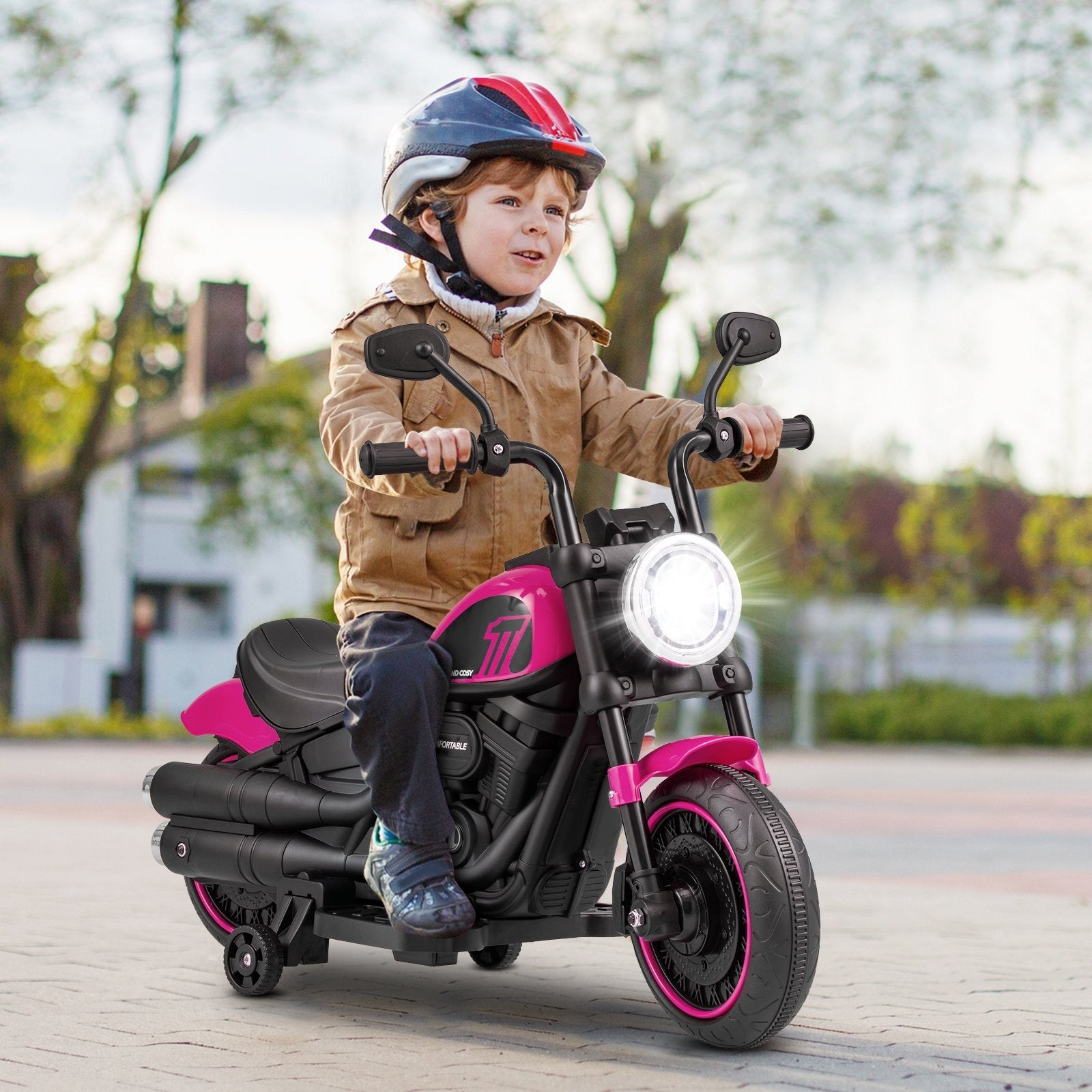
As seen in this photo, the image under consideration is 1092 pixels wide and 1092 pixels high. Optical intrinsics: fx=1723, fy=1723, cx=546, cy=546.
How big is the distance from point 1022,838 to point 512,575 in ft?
26.7

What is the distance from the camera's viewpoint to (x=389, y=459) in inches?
137

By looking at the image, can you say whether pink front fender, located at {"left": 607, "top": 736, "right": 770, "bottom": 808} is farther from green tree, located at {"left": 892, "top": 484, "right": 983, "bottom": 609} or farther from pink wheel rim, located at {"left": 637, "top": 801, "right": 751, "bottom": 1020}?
green tree, located at {"left": 892, "top": 484, "right": 983, "bottom": 609}

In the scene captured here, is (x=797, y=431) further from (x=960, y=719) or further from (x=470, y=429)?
(x=960, y=719)

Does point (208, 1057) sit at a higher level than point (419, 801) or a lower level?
lower

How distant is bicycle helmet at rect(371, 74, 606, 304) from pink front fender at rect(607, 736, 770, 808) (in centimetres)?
121

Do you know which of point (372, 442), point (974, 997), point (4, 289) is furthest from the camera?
point (4, 289)

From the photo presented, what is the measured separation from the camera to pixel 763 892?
3.54 m

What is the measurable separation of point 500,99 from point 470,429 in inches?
30.3

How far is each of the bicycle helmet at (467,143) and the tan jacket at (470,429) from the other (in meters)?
0.12

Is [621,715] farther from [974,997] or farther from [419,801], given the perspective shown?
[974,997]

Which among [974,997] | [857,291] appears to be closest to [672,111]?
[857,291]

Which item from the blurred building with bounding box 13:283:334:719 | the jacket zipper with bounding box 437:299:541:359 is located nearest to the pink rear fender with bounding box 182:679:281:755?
the jacket zipper with bounding box 437:299:541:359

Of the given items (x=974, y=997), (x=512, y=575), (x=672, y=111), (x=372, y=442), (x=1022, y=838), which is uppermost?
(x=672, y=111)

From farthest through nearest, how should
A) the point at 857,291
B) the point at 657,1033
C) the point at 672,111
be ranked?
the point at 857,291
the point at 672,111
the point at 657,1033
